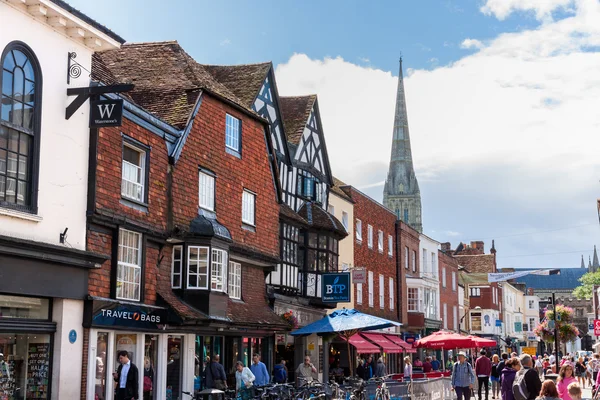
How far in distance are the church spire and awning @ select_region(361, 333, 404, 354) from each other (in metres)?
129

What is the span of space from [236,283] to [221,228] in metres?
2.68

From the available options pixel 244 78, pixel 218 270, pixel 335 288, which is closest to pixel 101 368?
pixel 218 270

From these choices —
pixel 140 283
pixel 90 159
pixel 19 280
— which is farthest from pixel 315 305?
pixel 19 280

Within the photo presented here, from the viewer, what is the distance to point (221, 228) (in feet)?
70.9

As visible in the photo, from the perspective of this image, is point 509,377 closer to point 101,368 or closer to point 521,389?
point 521,389

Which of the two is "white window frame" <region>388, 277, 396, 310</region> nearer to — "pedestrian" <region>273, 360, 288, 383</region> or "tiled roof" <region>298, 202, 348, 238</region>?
"tiled roof" <region>298, 202, 348, 238</region>

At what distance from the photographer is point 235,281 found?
23.7 meters

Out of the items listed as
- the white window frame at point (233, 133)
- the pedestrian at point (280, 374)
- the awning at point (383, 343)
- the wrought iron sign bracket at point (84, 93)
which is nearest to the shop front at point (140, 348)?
the wrought iron sign bracket at point (84, 93)

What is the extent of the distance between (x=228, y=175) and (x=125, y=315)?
6749 mm

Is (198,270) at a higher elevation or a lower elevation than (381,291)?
lower

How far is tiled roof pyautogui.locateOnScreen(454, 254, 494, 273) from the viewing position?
79000 mm

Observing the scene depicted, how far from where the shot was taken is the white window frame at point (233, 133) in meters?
23.7

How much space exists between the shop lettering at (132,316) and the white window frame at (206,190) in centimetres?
386

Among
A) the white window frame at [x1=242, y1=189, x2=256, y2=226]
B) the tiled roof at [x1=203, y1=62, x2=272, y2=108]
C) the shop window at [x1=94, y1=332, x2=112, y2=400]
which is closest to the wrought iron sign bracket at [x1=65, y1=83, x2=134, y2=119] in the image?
the shop window at [x1=94, y1=332, x2=112, y2=400]
